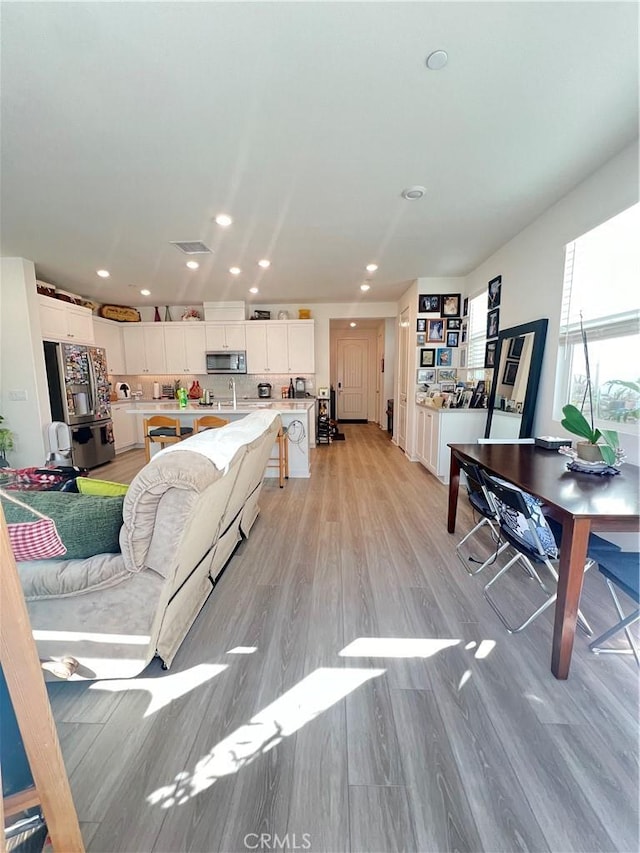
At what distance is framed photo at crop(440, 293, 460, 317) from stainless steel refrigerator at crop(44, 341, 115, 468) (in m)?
5.61

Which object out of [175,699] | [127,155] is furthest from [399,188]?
[175,699]

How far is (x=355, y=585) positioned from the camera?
214cm

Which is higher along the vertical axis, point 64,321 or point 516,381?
point 64,321

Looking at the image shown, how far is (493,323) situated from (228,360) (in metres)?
4.49

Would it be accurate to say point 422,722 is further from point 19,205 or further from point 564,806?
point 19,205

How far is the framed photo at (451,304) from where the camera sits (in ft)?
16.3

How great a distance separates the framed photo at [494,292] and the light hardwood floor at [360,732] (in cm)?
327

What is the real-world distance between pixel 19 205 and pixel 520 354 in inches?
192

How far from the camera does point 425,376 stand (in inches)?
205

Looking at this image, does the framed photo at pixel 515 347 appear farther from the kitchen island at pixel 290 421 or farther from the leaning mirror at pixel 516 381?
the kitchen island at pixel 290 421

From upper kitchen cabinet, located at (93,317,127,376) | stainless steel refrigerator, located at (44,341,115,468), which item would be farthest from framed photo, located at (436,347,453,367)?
upper kitchen cabinet, located at (93,317,127,376)

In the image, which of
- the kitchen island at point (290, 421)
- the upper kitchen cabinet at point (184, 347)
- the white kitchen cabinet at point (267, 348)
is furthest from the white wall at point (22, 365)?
the white kitchen cabinet at point (267, 348)

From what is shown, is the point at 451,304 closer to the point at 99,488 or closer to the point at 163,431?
the point at 163,431

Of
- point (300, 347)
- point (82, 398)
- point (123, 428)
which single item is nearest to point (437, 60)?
point (300, 347)
